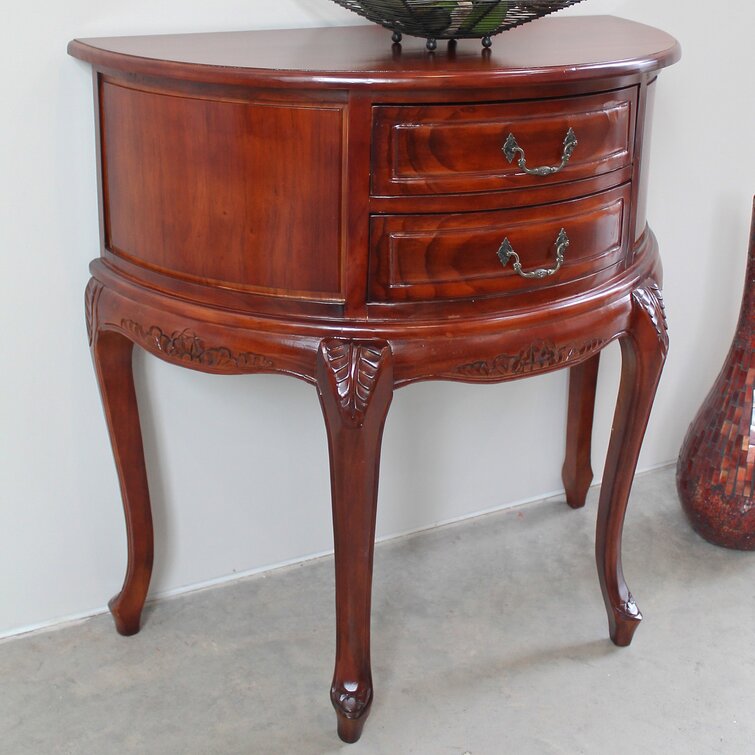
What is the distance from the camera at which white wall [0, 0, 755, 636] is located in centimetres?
146

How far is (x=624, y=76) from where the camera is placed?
1.28 metres

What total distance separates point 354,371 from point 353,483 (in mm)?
157

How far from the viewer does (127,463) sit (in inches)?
62.7

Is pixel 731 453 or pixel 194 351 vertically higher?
pixel 194 351

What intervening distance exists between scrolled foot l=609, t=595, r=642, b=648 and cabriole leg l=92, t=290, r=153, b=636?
0.78 metres

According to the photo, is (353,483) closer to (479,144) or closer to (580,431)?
(479,144)

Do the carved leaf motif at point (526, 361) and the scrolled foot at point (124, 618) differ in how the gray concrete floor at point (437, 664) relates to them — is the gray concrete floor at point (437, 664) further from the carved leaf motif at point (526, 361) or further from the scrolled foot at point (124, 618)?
the carved leaf motif at point (526, 361)

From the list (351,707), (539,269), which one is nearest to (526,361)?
(539,269)

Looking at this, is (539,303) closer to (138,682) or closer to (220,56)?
(220,56)

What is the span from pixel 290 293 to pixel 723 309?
1276 millimetres

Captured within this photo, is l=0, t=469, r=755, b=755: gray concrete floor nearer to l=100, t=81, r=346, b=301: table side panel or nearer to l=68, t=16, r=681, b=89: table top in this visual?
l=100, t=81, r=346, b=301: table side panel

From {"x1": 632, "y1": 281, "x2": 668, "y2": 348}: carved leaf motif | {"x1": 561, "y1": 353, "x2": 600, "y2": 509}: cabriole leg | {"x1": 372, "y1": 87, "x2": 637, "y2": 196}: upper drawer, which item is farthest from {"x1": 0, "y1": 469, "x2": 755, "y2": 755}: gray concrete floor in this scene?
{"x1": 372, "y1": 87, "x2": 637, "y2": 196}: upper drawer

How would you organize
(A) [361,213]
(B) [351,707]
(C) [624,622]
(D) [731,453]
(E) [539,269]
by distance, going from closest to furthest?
(A) [361,213]
(E) [539,269]
(B) [351,707]
(C) [624,622]
(D) [731,453]

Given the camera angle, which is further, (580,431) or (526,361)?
(580,431)
